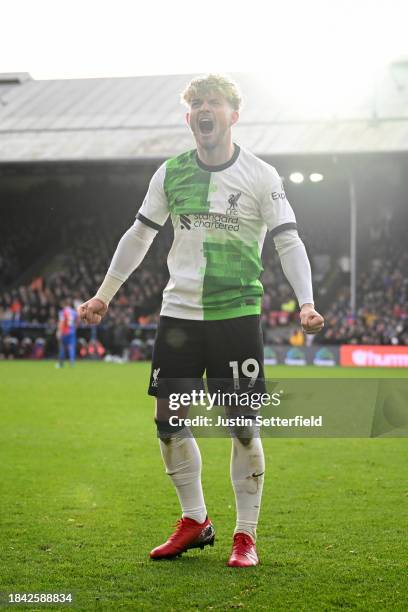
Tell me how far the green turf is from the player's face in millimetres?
2184

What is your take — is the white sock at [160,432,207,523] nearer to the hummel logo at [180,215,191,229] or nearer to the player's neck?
the hummel logo at [180,215,191,229]

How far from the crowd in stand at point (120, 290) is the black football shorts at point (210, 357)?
2211 cm

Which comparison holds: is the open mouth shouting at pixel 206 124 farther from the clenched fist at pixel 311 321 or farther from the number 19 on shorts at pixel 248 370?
the number 19 on shorts at pixel 248 370

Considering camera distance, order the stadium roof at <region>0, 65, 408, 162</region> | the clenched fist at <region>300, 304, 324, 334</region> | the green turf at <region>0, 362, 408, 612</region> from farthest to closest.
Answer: the stadium roof at <region>0, 65, 408, 162</region> < the clenched fist at <region>300, 304, 324, 334</region> < the green turf at <region>0, 362, 408, 612</region>

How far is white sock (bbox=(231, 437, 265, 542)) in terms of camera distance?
4.83 m

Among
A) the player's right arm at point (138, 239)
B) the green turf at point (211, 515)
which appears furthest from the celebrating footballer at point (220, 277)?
the green turf at point (211, 515)

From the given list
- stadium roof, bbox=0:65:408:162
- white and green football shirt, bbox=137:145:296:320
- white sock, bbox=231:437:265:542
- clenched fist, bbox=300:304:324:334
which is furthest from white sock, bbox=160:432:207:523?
stadium roof, bbox=0:65:408:162

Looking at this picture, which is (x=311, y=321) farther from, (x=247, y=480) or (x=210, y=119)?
(x=210, y=119)

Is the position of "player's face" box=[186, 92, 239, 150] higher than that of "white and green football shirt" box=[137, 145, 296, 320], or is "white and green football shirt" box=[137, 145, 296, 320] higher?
"player's face" box=[186, 92, 239, 150]

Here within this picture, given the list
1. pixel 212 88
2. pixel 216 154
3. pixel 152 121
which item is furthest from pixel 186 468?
pixel 152 121

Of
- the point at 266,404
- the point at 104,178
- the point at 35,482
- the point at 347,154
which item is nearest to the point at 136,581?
the point at 266,404

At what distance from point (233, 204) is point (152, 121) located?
2952 centimetres

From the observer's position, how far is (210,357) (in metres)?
4.81

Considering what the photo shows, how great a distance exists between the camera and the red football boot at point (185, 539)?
16.1ft
